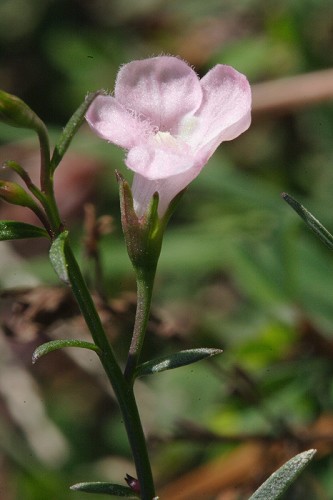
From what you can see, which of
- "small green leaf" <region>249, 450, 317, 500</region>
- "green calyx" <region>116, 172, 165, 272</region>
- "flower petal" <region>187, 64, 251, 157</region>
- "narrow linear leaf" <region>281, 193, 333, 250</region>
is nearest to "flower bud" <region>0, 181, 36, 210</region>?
"green calyx" <region>116, 172, 165, 272</region>

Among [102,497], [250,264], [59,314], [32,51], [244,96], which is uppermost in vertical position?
[244,96]

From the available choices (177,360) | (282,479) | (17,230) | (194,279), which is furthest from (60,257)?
(194,279)

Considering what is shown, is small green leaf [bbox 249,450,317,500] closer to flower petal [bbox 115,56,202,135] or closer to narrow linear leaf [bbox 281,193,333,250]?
narrow linear leaf [bbox 281,193,333,250]

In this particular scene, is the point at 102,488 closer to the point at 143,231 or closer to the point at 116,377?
the point at 116,377

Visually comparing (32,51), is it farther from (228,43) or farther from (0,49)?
(228,43)

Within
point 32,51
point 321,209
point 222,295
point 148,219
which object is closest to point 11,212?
point 32,51

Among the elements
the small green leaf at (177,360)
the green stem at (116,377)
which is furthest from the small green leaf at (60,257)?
the small green leaf at (177,360)

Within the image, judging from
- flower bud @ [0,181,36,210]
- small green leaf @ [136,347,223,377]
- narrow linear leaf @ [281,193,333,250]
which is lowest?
small green leaf @ [136,347,223,377]
